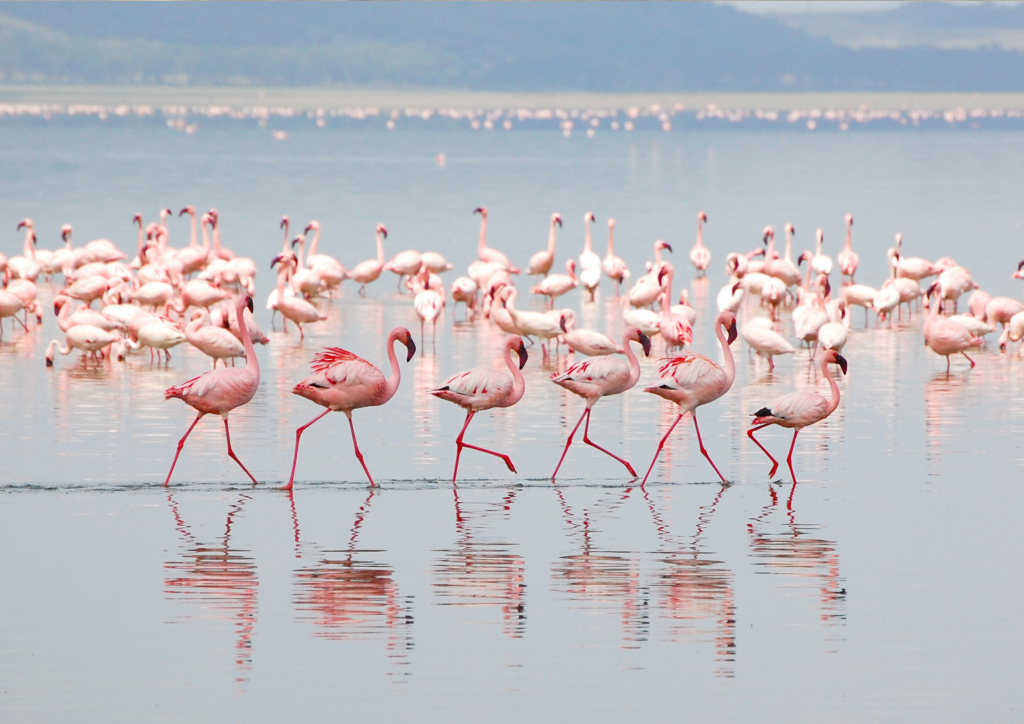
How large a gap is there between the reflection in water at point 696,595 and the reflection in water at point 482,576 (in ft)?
2.32

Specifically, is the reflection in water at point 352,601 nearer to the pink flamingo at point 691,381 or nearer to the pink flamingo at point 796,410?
the pink flamingo at point 691,381

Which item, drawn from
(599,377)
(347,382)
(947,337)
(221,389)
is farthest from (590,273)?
(221,389)

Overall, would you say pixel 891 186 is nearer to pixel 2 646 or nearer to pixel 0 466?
pixel 0 466

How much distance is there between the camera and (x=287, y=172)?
187ft

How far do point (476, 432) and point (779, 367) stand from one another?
4.82m

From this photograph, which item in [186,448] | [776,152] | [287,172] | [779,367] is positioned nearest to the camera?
[186,448]

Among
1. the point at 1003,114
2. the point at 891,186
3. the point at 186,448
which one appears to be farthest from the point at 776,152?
the point at 1003,114

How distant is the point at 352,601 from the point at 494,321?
1005cm

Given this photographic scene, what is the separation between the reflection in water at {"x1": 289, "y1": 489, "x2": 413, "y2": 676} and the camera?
24.4ft

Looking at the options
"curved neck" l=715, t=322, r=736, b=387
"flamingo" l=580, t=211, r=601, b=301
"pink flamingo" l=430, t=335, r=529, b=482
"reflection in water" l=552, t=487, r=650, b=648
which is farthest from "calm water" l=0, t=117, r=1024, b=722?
"flamingo" l=580, t=211, r=601, b=301

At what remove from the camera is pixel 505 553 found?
8.86 meters

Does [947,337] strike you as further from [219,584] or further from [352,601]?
[219,584]

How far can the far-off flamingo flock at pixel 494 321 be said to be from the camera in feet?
35.5

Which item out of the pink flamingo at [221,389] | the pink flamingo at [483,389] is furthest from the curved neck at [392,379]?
the pink flamingo at [221,389]
